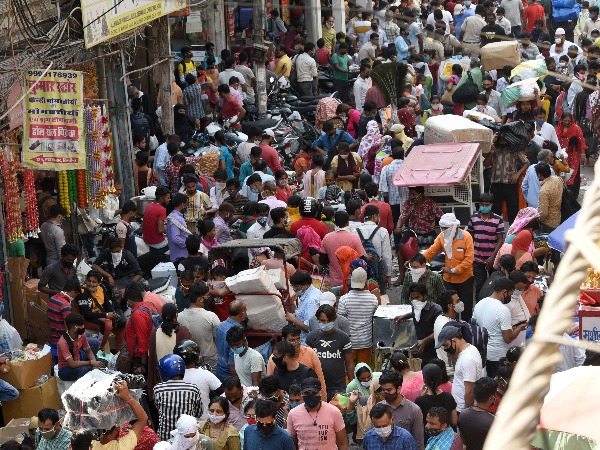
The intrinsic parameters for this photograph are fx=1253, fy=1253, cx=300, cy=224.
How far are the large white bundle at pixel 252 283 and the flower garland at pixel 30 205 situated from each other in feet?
9.92

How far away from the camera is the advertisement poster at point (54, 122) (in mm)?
12789

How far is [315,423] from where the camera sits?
853cm

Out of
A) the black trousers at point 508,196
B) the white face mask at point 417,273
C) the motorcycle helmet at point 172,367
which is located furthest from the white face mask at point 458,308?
the black trousers at point 508,196

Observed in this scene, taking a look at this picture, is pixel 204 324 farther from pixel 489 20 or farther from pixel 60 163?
pixel 489 20

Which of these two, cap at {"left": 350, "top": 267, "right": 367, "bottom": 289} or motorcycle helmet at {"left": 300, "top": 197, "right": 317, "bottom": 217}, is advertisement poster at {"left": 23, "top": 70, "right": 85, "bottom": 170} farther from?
cap at {"left": 350, "top": 267, "right": 367, "bottom": 289}

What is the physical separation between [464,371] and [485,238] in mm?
4107

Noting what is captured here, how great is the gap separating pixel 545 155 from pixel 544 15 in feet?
46.1

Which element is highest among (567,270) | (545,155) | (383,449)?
(567,270)

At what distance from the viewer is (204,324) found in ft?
35.5

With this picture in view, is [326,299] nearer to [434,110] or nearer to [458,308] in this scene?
[458,308]

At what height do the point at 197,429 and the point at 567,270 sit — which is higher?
the point at 567,270

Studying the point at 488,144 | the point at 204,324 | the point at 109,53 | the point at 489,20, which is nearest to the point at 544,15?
the point at 489,20

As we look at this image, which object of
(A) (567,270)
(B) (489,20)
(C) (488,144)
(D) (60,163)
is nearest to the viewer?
(A) (567,270)

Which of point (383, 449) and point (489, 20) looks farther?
point (489, 20)
